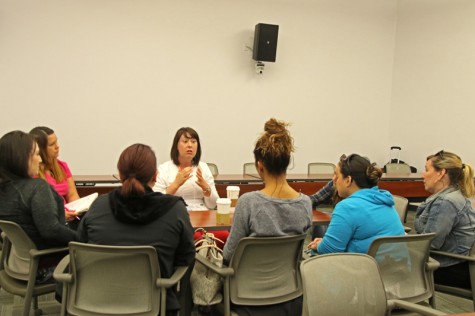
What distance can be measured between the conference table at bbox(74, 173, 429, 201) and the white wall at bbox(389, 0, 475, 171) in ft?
4.45

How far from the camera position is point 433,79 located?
23.4ft

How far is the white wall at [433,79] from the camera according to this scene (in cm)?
657

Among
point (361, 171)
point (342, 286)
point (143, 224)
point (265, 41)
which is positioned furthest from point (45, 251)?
point (265, 41)

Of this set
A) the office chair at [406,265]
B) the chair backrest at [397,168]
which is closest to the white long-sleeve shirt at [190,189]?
the office chair at [406,265]

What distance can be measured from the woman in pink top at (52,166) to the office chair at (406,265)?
226 cm

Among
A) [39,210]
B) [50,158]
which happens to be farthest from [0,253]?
[50,158]

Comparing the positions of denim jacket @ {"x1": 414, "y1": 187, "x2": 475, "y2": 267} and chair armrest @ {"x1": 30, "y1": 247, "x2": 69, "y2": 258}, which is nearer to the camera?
chair armrest @ {"x1": 30, "y1": 247, "x2": 69, "y2": 258}

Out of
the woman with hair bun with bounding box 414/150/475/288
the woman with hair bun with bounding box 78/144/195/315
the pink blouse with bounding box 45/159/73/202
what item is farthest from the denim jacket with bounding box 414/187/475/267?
→ the pink blouse with bounding box 45/159/73/202

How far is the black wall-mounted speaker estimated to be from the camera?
675 centimetres

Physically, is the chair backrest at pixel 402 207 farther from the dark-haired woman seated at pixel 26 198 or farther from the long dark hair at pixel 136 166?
the dark-haired woman seated at pixel 26 198

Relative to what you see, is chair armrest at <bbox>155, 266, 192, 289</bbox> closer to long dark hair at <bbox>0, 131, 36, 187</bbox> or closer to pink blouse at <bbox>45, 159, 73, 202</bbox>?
long dark hair at <bbox>0, 131, 36, 187</bbox>

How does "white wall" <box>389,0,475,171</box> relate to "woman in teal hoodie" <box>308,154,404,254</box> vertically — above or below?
above

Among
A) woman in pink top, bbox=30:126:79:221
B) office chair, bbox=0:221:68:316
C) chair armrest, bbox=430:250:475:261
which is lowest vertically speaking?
office chair, bbox=0:221:68:316

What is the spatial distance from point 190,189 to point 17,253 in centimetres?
140
